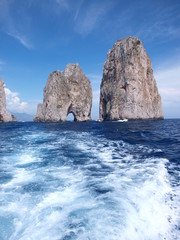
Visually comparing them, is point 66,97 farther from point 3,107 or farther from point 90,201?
point 90,201

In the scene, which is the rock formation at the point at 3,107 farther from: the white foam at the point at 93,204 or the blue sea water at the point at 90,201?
the white foam at the point at 93,204

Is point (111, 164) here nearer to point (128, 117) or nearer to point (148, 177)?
point (148, 177)

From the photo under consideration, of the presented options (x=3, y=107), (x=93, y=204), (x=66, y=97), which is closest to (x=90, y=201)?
(x=93, y=204)

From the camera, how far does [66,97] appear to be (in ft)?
354

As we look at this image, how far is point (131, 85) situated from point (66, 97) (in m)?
39.2

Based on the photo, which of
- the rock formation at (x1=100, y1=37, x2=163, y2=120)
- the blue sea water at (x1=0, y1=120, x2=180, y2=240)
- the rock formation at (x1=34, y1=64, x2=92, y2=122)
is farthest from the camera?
the rock formation at (x1=34, y1=64, x2=92, y2=122)

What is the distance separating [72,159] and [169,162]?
5.96m

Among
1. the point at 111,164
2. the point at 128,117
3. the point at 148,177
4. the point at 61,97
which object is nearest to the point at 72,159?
the point at 111,164

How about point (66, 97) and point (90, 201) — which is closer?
point (90, 201)

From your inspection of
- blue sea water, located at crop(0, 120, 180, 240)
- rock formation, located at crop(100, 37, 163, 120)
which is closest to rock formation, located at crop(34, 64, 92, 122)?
rock formation, located at crop(100, 37, 163, 120)

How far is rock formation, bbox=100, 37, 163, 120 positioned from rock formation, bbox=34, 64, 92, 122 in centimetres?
1755

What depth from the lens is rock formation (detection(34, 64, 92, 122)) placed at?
103 metres

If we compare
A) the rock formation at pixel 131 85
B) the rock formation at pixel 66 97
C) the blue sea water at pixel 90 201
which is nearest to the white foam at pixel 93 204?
the blue sea water at pixel 90 201

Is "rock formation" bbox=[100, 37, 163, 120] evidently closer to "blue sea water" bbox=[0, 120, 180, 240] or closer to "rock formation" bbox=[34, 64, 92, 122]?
"rock formation" bbox=[34, 64, 92, 122]
